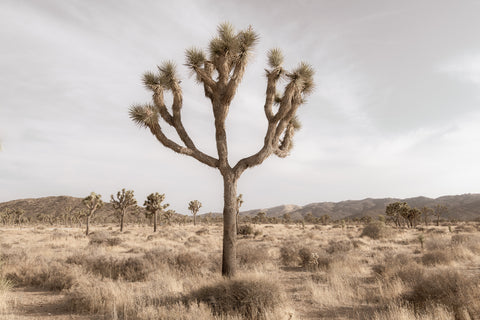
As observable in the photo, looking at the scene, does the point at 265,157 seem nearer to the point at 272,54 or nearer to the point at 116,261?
the point at 272,54

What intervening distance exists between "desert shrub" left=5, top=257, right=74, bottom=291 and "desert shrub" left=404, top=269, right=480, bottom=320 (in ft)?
29.9

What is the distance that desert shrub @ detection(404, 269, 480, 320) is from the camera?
4.80 m

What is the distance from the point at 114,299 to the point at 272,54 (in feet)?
27.4

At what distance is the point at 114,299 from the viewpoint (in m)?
6.02

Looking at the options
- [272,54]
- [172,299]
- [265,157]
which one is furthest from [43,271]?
[272,54]

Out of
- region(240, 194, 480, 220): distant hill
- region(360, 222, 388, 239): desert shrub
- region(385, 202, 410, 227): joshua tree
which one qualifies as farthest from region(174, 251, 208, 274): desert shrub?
region(240, 194, 480, 220): distant hill

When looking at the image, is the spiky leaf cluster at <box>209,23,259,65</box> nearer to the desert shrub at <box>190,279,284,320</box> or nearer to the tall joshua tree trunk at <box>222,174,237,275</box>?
the tall joshua tree trunk at <box>222,174,237,275</box>

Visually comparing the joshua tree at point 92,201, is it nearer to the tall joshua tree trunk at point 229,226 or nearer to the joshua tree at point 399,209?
the tall joshua tree trunk at point 229,226

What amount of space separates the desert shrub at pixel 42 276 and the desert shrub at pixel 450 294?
29.9 feet

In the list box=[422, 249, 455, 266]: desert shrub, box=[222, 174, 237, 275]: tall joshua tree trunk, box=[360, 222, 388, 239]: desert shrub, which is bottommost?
box=[360, 222, 388, 239]: desert shrub

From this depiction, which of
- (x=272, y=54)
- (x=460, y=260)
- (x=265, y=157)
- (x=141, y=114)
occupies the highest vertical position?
(x=272, y=54)

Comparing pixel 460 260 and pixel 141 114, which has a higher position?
pixel 141 114

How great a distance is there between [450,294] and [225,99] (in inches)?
284

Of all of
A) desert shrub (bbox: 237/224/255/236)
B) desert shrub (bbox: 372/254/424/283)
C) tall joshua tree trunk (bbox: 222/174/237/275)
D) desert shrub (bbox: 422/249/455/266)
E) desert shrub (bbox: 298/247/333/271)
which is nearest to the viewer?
desert shrub (bbox: 372/254/424/283)
